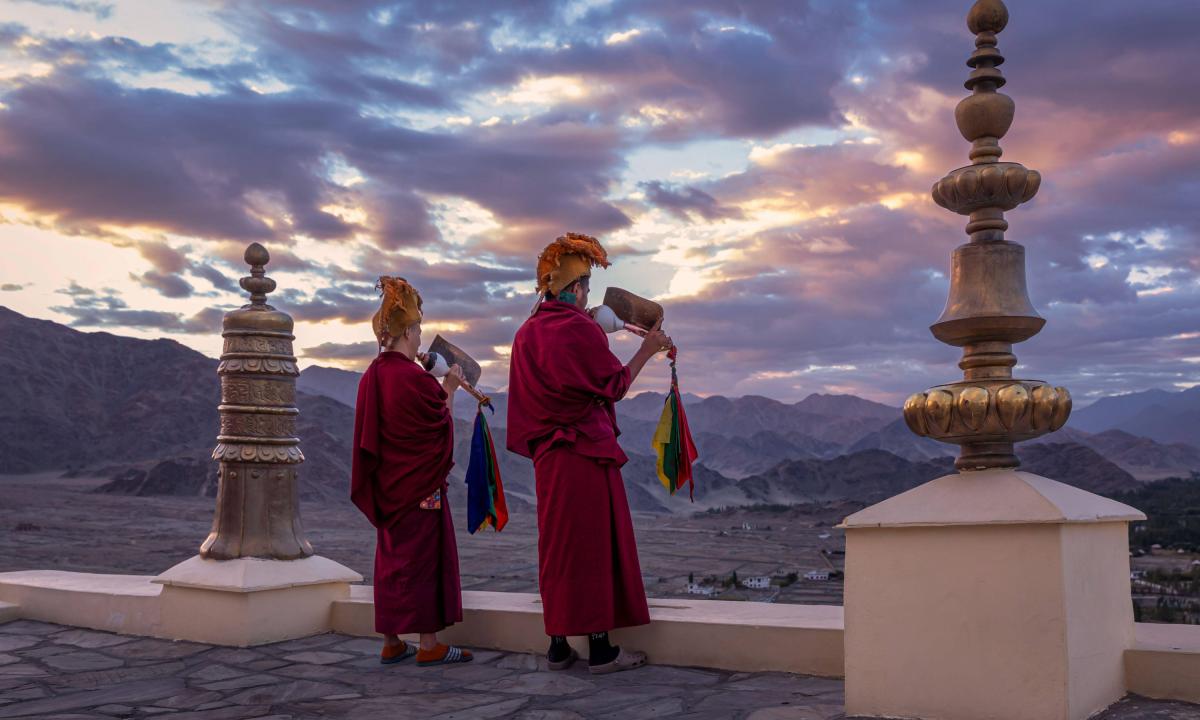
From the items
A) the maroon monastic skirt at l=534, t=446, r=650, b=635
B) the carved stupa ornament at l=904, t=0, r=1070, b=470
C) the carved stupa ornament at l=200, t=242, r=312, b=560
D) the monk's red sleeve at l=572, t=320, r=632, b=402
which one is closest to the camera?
the carved stupa ornament at l=904, t=0, r=1070, b=470

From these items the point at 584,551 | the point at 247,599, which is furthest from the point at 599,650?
the point at 247,599

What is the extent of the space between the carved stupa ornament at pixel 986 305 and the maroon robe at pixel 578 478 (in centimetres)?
145

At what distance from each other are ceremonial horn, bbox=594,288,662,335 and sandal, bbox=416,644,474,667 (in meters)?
1.64

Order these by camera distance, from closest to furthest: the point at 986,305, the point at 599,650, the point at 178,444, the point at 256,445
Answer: the point at 986,305 < the point at 599,650 < the point at 256,445 < the point at 178,444

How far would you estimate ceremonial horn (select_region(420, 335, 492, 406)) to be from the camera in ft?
17.4

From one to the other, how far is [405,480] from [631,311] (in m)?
1.35

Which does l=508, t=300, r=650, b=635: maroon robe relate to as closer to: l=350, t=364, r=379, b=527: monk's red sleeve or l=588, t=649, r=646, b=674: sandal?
l=588, t=649, r=646, b=674: sandal

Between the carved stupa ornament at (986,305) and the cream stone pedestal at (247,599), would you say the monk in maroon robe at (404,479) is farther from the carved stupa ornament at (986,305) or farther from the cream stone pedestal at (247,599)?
the carved stupa ornament at (986,305)

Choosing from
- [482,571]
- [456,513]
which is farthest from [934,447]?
[482,571]

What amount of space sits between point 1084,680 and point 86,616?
5.21 metres

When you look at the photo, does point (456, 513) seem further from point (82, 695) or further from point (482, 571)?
point (82, 695)

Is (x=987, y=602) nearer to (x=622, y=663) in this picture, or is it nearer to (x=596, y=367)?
(x=622, y=663)

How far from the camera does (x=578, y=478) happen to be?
442cm

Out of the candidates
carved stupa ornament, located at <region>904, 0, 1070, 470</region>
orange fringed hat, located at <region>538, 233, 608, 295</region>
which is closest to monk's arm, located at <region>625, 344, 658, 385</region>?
orange fringed hat, located at <region>538, 233, 608, 295</region>
